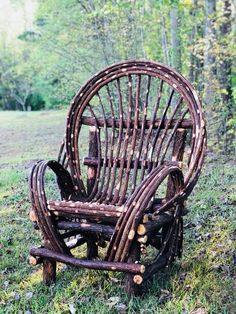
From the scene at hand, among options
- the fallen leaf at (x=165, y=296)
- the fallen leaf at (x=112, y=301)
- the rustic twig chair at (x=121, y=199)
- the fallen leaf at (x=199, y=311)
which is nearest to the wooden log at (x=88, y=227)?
the rustic twig chair at (x=121, y=199)

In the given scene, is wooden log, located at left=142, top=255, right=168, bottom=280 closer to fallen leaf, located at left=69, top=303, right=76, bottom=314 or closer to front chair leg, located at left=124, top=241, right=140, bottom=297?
front chair leg, located at left=124, top=241, right=140, bottom=297

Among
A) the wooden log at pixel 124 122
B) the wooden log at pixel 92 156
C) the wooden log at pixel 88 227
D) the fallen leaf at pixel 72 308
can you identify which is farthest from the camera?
the wooden log at pixel 92 156

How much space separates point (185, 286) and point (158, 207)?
518 millimetres

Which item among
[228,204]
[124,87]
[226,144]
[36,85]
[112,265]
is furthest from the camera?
[36,85]

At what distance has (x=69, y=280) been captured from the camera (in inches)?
129

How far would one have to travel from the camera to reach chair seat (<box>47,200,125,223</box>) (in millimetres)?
2885

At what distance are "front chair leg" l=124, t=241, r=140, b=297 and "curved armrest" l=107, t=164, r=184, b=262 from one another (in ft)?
0.13

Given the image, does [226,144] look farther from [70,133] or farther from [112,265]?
[112,265]

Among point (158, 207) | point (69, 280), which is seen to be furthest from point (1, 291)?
point (158, 207)

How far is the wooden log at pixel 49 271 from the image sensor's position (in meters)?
3.21

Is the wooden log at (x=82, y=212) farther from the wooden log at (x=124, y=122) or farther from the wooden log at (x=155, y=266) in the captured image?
the wooden log at (x=124, y=122)

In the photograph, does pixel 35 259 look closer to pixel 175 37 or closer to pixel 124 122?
pixel 124 122

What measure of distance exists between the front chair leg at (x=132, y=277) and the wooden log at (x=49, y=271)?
551mm

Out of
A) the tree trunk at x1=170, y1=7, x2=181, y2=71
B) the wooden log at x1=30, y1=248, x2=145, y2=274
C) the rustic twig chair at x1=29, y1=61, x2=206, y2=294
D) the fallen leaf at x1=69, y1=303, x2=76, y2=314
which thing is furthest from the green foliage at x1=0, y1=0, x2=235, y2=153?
the fallen leaf at x1=69, y1=303, x2=76, y2=314
